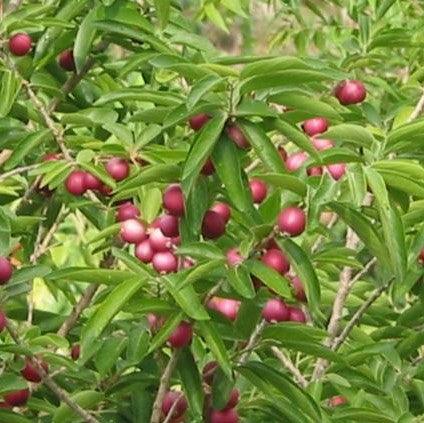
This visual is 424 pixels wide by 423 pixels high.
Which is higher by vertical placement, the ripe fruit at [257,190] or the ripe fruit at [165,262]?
the ripe fruit at [257,190]

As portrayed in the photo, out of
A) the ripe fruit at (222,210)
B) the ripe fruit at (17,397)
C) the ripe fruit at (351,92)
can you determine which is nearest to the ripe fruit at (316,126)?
the ripe fruit at (222,210)

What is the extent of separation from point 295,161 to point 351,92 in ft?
1.84

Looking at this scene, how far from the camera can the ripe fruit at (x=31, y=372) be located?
1.89 metres

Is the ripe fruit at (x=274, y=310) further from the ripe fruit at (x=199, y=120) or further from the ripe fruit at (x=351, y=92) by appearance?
the ripe fruit at (x=351, y=92)

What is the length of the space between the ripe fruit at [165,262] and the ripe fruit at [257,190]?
0.14 m

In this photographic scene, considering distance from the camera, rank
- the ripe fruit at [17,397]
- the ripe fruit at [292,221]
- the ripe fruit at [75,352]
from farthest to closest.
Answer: the ripe fruit at [75,352], the ripe fruit at [17,397], the ripe fruit at [292,221]

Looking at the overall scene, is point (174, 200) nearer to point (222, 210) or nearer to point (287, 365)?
point (222, 210)

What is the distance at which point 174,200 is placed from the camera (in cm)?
162

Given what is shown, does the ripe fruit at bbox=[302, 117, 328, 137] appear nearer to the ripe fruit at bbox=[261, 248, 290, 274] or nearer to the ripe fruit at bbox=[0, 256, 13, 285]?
the ripe fruit at bbox=[261, 248, 290, 274]

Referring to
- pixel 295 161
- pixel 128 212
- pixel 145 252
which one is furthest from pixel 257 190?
pixel 128 212

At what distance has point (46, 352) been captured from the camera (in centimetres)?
186

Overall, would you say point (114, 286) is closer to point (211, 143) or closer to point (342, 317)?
point (211, 143)

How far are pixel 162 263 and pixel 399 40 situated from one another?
1.06m

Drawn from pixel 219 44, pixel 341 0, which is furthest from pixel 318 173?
pixel 219 44
